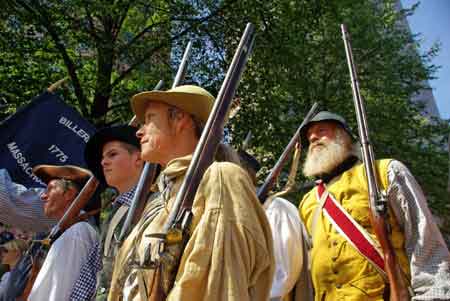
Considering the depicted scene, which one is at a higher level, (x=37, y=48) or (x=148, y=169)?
(x=37, y=48)

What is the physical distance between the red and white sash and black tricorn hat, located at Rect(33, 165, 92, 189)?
6.54 ft

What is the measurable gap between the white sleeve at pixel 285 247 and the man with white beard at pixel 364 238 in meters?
0.12

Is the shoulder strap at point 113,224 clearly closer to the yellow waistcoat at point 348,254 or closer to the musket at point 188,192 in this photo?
the musket at point 188,192

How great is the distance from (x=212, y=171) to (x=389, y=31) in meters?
16.2

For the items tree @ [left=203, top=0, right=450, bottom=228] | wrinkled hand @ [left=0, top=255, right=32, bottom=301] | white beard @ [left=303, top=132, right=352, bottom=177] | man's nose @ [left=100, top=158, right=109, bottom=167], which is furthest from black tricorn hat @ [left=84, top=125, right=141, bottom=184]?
tree @ [left=203, top=0, right=450, bottom=228]

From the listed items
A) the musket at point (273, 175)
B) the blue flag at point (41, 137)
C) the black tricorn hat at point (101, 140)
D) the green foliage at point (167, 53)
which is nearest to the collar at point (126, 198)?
the black tricorn hat at point (101, 140)

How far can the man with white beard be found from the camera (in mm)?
3957

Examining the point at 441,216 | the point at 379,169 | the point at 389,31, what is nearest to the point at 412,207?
the point at 379,169

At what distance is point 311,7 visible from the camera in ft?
42.3

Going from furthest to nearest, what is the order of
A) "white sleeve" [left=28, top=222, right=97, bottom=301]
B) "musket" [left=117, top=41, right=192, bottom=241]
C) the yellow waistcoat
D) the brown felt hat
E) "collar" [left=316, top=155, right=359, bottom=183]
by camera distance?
"collar" [left=316, top=155, right=359, bottom=183] → the yellow waistcoat → "white sleeve" [left=28, top=222, right=97, bottom=301] → "musket" [left=117, top=41, right=192, bottom=241] → the brown felt hat

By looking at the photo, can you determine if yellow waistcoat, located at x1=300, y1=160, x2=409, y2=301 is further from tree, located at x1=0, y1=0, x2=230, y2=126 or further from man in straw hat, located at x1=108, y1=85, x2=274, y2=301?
tree, located at x1=0, y1=0, x2=230, y2=126

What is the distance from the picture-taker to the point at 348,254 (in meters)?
4.25

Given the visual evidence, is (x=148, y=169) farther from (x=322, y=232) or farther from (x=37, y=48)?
(x=37, y=48)

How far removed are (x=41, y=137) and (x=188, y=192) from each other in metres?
4.24
